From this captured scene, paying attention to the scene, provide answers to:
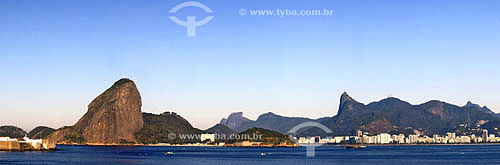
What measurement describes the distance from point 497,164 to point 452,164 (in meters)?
11.1

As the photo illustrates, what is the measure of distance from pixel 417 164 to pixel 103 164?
80.0 metres

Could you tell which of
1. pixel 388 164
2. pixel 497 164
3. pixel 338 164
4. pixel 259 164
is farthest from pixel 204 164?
pixel 497 164

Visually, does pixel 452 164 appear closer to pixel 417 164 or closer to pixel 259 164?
pixel 417 164

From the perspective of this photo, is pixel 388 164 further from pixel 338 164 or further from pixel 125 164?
pixel 125 164

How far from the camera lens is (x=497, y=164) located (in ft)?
487

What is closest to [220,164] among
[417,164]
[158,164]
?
[158,164]

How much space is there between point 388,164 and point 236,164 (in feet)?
131

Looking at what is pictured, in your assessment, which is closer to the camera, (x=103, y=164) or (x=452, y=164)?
(x=103, y=164)

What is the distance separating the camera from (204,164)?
151250 mm

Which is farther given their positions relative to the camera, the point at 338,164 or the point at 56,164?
the point at 338,164

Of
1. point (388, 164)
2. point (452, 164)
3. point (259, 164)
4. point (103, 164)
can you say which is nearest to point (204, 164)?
point (259, 164)

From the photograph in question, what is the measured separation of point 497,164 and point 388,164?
27.6 metres

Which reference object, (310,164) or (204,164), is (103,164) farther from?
(310,164)

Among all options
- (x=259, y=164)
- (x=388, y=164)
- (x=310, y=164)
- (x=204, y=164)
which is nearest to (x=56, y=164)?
(x=204, y=164)
